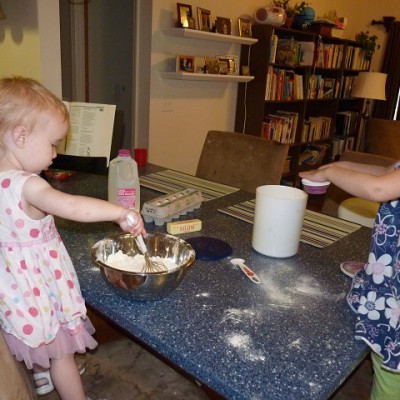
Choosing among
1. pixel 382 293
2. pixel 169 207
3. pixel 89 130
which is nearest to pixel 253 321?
pixel 382 293

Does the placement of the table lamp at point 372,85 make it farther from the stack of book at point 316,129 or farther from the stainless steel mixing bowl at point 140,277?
the stainless steel mixing bowl at point 140,277

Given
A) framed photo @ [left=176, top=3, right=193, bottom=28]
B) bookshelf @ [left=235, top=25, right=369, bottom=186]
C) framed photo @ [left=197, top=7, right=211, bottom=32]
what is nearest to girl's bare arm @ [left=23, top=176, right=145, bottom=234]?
framed photo @ [left=176, top=3, right=193, bottom=28]

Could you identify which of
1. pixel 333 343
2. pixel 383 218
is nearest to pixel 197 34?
pixel 383 218

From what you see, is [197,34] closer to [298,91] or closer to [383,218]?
[298,91]

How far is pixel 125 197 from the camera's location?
117 centimetres

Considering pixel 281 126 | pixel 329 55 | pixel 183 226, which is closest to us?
pixel 183 226

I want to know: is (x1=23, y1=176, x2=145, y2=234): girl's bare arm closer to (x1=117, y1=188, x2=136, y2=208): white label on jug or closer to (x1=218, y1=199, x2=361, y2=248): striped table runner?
(x1=117, y1=188, x2=136, y2=208): white label on jug

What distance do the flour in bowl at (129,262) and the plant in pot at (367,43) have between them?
15.5 ft

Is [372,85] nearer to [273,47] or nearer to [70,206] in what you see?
[273,47]

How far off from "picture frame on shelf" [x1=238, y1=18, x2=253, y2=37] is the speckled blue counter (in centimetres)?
286

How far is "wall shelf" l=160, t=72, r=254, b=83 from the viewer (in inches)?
121

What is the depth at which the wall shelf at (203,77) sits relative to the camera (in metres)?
3.08

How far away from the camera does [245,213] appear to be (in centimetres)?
131

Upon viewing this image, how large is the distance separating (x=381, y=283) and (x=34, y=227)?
Result: 714 mm
